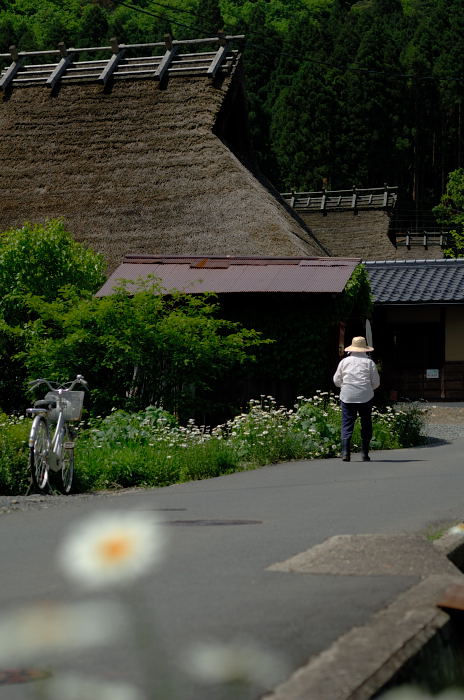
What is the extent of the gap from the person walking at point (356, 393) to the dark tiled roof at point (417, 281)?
16817 millimetres

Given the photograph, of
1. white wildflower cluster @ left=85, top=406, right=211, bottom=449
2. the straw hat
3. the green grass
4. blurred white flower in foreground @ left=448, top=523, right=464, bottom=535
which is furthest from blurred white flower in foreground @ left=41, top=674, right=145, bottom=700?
the straw hat

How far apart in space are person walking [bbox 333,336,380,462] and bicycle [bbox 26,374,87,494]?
14.6 feet

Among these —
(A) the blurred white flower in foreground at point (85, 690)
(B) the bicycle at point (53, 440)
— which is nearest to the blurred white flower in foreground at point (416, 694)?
(A) the blurred white flower in foreground at point (85, 690)

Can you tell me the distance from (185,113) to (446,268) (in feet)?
31.7

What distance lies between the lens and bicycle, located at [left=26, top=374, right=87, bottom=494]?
9875mm

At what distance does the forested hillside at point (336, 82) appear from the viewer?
57.5 metres

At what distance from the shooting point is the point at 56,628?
4.18 meters

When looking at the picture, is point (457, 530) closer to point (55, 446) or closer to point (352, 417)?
point (55, 446)

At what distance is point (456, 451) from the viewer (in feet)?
53.3

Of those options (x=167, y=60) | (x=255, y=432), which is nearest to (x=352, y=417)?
(x=255, y=432)

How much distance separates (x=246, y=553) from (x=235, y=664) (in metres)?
2.37

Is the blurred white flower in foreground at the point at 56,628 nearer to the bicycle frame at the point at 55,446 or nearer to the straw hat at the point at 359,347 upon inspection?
the bicycle frame at the point at 55,446

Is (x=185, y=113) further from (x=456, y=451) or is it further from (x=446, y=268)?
(x=456, y=451)

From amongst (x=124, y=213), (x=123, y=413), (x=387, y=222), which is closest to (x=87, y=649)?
(x=123, y=413)
